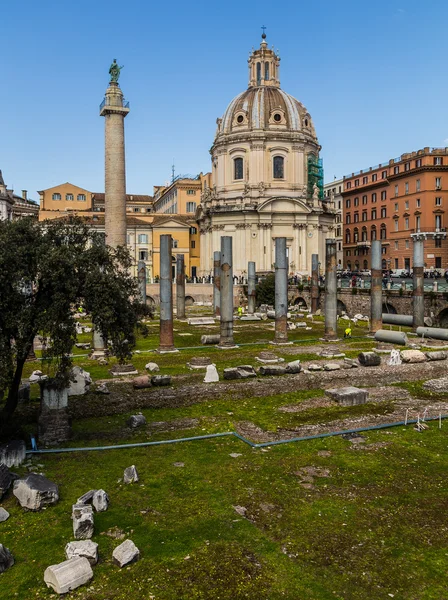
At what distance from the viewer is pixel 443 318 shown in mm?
32938

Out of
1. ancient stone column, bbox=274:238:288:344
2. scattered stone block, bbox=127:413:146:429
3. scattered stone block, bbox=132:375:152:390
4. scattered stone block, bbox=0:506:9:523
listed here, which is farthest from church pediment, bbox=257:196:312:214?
scattered stone block, bbox=0:506:9:523

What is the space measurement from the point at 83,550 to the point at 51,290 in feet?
16.8

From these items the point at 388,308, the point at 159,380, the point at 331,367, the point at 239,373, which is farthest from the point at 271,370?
the point at 388,308

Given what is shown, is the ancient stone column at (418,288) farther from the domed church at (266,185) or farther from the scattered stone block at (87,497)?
the domed church at (266,185)

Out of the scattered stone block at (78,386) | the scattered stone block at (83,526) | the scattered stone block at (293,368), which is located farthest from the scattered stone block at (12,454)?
the scattered stone block at (293,368)

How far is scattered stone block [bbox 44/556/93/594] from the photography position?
21.8ft

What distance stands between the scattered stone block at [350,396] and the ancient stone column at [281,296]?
35.6 feet

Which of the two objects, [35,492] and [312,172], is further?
[312,172]

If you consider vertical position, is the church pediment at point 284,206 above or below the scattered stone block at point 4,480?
above

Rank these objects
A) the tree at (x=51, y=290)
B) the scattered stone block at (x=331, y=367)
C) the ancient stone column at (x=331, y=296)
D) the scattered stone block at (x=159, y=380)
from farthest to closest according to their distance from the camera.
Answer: the ancient stone column at (x=331, y=296) < the scattered stone block at (x=331, y=367) < the scattered stone block at (x=159, y=380) < the tree at (x=51, y=290)

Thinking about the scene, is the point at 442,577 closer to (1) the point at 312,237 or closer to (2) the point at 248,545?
(2) the point at 248,545

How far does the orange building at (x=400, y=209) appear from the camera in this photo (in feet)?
202

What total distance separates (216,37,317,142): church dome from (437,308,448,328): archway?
125ft

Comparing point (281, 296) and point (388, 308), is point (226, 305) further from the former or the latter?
point (388, 308)
